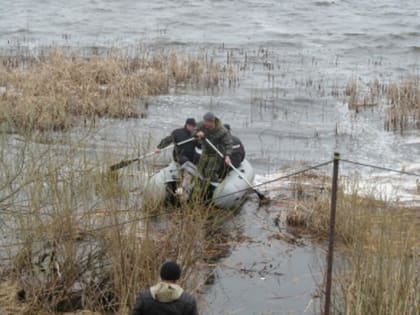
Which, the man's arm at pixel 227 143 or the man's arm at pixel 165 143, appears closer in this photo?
the man's arm at pixel 165 143

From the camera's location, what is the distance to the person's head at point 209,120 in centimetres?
1203

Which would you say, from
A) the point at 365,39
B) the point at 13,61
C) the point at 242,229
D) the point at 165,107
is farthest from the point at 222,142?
the point at 365,39

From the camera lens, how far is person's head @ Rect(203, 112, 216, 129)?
12031 millimetres

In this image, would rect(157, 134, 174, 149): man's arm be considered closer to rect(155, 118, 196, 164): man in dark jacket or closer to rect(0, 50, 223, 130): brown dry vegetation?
rect(155, 118, 196, 164): man in dark jacket

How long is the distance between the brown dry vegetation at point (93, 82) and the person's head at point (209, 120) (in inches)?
133

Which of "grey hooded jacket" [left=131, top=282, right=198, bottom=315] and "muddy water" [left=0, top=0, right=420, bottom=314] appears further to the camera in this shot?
"muddy water" [left=0, top=0, right=420, bottom=314]

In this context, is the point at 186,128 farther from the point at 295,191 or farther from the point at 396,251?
the point at 396,251

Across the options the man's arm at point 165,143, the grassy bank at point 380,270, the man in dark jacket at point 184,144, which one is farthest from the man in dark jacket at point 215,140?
the grassy bank at point 380,270

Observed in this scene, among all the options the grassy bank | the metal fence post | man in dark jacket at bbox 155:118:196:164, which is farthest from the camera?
man in dark jacket at bbox 155:118:196:164

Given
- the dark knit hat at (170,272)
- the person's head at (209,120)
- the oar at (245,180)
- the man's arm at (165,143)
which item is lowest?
the oar at (245,180)

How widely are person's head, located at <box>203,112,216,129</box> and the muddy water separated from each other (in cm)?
118

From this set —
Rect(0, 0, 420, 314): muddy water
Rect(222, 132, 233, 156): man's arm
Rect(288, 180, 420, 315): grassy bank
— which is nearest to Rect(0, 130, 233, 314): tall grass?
Rect(0, 0, 420, 314): muddy water

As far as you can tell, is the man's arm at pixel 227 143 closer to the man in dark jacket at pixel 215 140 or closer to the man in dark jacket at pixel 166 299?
the man in dark jacket at pixel 215 140

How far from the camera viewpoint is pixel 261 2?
37.9m
